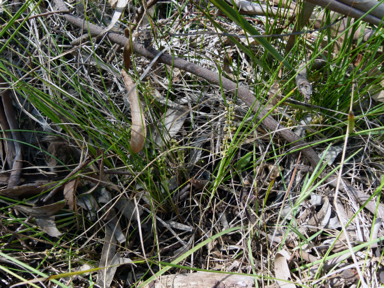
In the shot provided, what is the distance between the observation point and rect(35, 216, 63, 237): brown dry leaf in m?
1.11

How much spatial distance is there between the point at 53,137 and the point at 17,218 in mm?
360

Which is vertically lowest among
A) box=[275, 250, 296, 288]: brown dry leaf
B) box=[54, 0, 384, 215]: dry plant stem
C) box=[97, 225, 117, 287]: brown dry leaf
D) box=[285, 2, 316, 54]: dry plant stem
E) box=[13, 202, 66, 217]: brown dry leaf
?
box=[97, 225, 117, 287]: brown dry leaf

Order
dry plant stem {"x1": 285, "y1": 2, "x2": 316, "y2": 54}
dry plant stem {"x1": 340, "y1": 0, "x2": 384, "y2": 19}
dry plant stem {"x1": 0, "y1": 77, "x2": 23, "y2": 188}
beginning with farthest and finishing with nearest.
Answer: dry plant stem {"x1": 0, "y1": 77, "x2": 23, "y2": 188} → dry plant stem {"x1": 285, "y1": 2, "x2": 316, "y2": 54} → dry plant stem {"x1": 340, "y1": 0, "x2": 384, "y2": 19}

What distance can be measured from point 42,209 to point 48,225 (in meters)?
0.07

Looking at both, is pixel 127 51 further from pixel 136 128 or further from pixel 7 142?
pixel 7 142

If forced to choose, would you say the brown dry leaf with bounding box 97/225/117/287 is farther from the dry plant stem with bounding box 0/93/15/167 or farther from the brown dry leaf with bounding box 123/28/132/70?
the brown dry leaf with bounding box 123/28/132/70

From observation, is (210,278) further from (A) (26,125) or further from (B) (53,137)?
(A) (26,125)

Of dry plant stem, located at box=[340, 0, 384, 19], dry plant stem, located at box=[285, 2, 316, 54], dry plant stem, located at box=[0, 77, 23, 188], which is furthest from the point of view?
dry plant stem, located at box=[0, 77, 23, 188]

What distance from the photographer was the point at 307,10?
108cm

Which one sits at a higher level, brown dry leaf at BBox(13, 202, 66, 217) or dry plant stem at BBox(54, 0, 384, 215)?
dry plant stem at BBox(54, 0, 384, 215)

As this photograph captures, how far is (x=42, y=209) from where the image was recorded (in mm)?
1101

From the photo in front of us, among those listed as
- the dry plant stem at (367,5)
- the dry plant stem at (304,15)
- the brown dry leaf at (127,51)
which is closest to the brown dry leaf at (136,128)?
the brown dry leaf at (127,51)

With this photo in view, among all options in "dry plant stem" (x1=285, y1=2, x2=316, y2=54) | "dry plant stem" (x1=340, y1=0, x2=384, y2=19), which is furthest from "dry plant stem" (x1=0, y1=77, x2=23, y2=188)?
"dry plant stem" (x1=340, y1=0, x2=384, y2=19)

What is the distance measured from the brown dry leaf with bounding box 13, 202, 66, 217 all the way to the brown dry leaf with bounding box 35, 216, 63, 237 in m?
0.02
